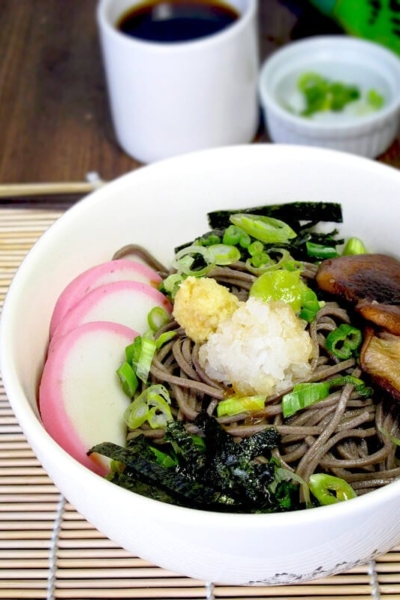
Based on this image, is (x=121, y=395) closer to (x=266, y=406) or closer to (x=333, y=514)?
(x=266, y=406)

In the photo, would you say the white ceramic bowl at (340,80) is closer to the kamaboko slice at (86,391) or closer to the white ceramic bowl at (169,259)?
the white ceramic bowl at (169,259)

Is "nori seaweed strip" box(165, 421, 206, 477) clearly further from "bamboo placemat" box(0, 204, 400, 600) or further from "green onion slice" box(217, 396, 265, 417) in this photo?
"bamboo placemat" box(0, 204, 400, 600)

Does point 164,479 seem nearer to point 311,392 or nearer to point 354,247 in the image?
point 311,392

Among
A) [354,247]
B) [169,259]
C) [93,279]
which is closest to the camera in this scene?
[93,279]

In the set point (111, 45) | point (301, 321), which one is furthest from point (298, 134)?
point (301, 321)

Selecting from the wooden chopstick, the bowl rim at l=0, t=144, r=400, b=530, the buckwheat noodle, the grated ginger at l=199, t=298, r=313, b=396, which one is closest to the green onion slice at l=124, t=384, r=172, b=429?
the buckwheat noodle

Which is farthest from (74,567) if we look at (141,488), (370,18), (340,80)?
(370,18)
